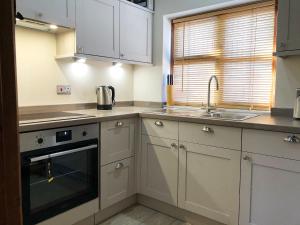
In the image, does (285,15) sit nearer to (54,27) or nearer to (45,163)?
(54,27)

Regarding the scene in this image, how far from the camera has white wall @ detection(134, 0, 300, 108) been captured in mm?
2178

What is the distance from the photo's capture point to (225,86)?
2688mm

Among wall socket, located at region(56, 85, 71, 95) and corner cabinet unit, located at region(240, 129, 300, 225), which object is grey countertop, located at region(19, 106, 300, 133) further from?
wall socket, located at region(56, 85, 71, 95)

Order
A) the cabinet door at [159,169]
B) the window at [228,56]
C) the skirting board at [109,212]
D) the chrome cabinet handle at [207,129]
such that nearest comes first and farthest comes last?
1. the chrome cabinet handle at [207,129]
2. the skirting board at [109,212]
3. the cabinet door at [159,169]
4. the window at [228,56]

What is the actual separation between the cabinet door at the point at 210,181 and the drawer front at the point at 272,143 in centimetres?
14

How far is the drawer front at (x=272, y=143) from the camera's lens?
1.63 m

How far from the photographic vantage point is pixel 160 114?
2.29m

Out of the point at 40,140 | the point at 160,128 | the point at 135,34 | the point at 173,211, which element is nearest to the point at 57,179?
the point at 40,140

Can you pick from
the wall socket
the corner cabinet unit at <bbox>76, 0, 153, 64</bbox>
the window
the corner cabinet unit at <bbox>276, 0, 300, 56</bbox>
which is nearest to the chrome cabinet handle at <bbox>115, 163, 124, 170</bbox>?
the wall socket

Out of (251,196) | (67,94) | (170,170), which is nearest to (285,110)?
(251,196)

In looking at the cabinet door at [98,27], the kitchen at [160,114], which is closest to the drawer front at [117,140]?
the kitchen at [160,114]

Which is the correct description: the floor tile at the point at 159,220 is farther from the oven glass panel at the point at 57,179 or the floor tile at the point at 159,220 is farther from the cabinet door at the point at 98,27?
the cabinet door at the point at 98,27

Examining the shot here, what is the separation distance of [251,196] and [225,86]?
1.22m

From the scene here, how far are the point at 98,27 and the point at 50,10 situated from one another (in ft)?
1.65
